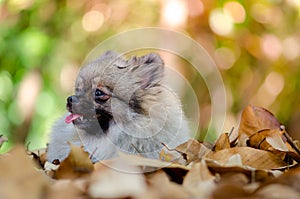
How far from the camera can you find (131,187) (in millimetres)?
590

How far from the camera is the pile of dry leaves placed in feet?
1.93

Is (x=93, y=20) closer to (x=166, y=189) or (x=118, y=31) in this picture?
(x=118, y=31)

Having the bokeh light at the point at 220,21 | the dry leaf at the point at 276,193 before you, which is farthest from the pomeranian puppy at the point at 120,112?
the bokeh light at the point at 220,21

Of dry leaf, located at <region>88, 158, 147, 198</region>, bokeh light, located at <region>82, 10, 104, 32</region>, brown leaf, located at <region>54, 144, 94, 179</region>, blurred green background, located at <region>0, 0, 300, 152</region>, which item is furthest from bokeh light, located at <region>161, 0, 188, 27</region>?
dry leaf, located at <region>88, 158, 147, 198</region>

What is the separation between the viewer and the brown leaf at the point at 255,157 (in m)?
0.87

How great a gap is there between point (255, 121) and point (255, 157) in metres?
0.23

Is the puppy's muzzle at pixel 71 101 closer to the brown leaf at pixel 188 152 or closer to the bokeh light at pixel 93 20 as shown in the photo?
the brown leaf at pixel 188 152

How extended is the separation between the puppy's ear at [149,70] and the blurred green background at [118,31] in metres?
1.37

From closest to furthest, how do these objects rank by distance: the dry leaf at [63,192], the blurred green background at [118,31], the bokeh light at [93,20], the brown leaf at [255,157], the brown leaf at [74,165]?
the dry leaf at [63,192] → the brown leaf at [74,165] → the brown leaf at [255,157] → the blurred green background at [118,31] → the bokeh light at [93,20]

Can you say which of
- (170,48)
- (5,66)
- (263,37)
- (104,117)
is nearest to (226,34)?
(263,37)

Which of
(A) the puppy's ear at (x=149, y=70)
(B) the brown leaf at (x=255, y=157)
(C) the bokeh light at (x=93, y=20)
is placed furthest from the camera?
(C) the bokeh light at (x=93, y=20)

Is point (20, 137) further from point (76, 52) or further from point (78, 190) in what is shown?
point (78, 190)

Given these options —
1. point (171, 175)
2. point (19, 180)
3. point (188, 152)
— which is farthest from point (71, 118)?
point (19, 180)

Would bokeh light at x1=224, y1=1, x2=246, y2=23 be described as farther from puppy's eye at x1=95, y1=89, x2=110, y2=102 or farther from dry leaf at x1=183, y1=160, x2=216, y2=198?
dry leaf at x1=183, y1=160, x2=216, y2=198
